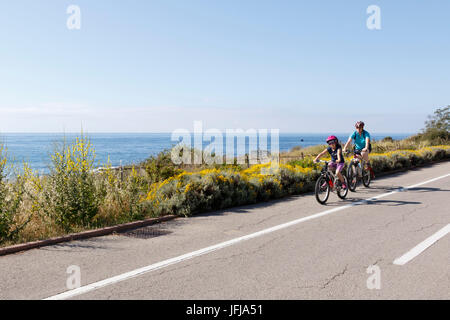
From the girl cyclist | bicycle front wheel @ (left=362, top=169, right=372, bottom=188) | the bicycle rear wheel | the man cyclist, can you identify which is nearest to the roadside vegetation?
the bicycle rear wheel

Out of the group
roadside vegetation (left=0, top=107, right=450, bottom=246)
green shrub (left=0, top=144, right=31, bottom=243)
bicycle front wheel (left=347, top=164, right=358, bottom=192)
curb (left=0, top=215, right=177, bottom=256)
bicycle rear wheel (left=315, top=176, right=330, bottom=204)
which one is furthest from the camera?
bicycle front wheel (left=347, top=164, right=358, bottom=192)

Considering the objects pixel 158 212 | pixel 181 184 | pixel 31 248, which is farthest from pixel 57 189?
pixel 181 184

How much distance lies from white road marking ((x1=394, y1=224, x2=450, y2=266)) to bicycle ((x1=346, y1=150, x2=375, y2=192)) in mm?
4775

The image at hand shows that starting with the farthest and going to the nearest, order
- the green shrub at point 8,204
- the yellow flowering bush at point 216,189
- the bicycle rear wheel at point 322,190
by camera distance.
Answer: the bicycle rear wheel at point 322,190, the yellow flowering bush at point 216,189, the green shrub at point 8,204

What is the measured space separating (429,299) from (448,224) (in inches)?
Answer: 165

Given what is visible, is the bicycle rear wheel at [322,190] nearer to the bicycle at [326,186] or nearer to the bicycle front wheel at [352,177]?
the bicycle at [326,186]

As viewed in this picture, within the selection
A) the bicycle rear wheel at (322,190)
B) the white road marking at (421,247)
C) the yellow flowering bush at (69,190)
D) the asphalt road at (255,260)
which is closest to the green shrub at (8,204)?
the yellow flowering bush at (69,190)

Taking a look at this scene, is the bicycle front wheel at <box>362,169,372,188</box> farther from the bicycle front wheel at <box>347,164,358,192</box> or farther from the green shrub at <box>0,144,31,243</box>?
the green shrub at <box>0,144,31,243</box>

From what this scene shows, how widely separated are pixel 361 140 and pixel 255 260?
8742 mm

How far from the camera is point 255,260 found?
16.9 feet

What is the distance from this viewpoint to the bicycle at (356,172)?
11.7 m

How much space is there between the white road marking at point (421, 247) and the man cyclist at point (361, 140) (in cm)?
547

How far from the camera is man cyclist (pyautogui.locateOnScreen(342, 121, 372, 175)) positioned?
39.9ft

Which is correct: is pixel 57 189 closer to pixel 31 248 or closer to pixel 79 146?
pixel 79 146
